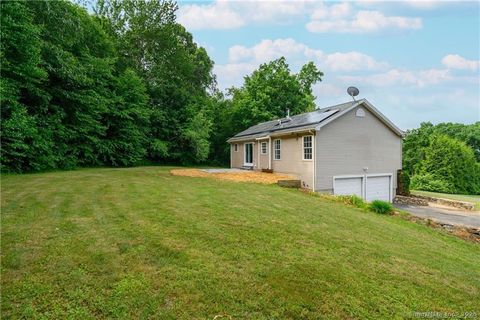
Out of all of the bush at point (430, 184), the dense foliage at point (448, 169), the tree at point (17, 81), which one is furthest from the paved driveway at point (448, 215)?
the tree at point (17, 81)

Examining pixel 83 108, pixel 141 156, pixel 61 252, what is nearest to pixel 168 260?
pixel 61 252

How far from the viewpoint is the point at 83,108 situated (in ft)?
57.6

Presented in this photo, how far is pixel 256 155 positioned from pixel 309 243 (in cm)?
1483

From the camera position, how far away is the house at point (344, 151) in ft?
44.4

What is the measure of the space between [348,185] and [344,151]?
170 cm

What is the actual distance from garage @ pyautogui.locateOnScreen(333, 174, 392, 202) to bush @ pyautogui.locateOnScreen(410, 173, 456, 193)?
35.7 ft

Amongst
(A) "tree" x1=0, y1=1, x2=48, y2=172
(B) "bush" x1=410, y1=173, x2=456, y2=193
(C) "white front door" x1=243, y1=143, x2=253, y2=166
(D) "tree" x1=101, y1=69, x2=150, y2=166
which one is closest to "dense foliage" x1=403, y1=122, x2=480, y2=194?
(B) "bush" x1=410, y1=173, x2=456, y2=193

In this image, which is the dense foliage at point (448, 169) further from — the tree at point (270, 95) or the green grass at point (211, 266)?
the green grass at point (211, 266)

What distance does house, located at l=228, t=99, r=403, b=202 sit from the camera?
1353 cm

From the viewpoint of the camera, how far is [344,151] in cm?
1416

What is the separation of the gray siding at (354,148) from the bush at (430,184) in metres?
10.3

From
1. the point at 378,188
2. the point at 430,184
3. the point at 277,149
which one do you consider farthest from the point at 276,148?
the point at 430,184

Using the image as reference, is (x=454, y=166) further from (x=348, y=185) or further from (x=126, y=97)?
(x=126, y=97)

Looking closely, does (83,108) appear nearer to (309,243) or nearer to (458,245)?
(309,243)
